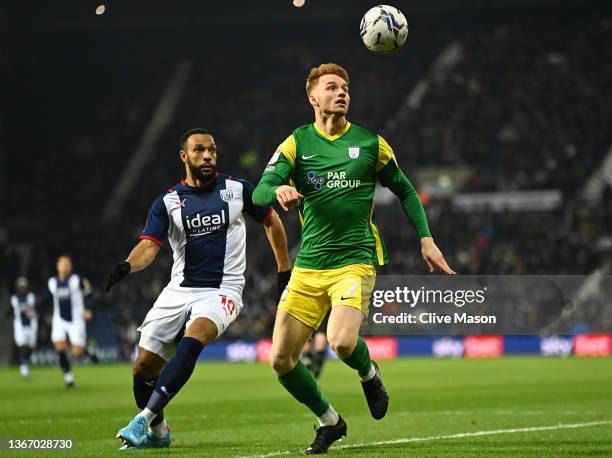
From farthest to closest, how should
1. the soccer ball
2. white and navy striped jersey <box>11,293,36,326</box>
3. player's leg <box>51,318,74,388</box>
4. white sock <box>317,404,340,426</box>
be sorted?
white and navy striped jersey <box>11,293,36,326</box>
player's leg <box>51,318,74,388</box>
the soccer ball
white sock <box>317,404,340,426</box>

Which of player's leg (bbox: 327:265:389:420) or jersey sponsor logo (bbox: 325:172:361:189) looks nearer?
player's leg (bbox: 327:265:389:420)

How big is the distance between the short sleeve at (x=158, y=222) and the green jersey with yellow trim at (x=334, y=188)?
1.25 metres

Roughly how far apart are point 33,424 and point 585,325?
20.5 meters

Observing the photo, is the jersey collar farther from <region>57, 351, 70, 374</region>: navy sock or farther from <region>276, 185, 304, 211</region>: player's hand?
<region>57, 351, 70, 374</region>: navy sock

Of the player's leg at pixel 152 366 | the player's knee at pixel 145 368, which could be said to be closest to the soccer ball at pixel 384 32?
the player's leg at pixel 152 366

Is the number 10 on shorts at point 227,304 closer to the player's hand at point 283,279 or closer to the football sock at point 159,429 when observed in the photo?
the player's hand at point 283,279

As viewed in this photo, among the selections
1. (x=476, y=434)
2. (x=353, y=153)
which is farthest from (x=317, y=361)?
(x=353, y=153)

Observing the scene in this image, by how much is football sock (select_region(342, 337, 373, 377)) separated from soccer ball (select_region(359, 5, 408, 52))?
2616mm

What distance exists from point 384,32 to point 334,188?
1.95 meters

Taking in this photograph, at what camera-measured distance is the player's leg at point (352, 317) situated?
26.1 ft

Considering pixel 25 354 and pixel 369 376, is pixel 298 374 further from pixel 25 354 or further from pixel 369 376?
pixel 25 354

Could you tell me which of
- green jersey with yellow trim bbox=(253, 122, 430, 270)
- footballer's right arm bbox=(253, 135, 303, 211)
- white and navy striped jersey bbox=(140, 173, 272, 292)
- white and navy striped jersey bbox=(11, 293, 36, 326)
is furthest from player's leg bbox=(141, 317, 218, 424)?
white and navy striped jersey bbox=(11, 293, 36, 326)

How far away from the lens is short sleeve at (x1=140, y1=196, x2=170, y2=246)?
8.88 m

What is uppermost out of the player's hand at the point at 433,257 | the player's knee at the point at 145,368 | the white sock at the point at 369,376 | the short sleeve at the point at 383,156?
the short sleeve at the point at 383,156
